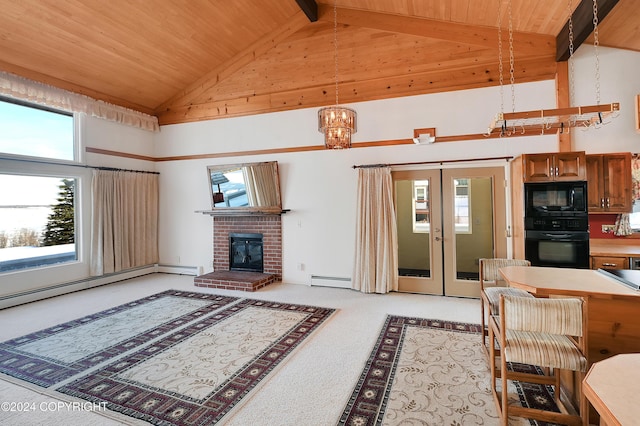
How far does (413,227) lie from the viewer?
498cm

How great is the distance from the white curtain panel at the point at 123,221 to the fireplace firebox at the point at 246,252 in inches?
74.1

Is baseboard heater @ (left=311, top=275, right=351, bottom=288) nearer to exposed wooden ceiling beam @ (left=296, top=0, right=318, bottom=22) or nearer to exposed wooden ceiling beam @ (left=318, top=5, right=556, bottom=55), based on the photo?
exposed wooden ceiling beam @ (left=318, top=5, right=556, bottom=55)

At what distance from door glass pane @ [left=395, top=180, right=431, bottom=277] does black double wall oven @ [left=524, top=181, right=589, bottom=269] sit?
140 cm

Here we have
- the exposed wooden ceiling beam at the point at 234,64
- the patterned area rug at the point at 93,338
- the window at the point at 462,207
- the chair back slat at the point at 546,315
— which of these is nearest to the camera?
the chair back slat at the point at 546,315

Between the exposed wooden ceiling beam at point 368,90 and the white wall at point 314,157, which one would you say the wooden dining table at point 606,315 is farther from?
the exposed wooden ceiling beam at point 368,90

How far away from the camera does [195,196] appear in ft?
21.1

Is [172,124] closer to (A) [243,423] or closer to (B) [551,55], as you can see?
(A) [243,423]

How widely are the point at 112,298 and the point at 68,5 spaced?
4075 millimetres

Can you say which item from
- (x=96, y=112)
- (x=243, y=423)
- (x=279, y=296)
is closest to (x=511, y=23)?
(x=279, y=296)

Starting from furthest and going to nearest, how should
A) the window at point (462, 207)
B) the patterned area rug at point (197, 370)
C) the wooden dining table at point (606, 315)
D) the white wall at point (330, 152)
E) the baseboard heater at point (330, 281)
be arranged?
1. the baseboard heater at point (330, 281)
2. the window at point (462, 207)
3. the white wall at point (330, 152)
4. the patterned area rug at point (197, 370)
5. the wooden dining table at point (606, 315)

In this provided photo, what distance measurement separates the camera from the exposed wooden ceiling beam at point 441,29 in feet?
14.1

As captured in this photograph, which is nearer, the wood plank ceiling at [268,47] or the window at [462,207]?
the wood plank ceiling at [268,47]

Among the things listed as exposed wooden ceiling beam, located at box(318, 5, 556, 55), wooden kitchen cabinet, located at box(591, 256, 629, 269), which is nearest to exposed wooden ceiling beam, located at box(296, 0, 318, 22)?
exposed wooden ceiling beam, located at box(318, 5, 556, 55)

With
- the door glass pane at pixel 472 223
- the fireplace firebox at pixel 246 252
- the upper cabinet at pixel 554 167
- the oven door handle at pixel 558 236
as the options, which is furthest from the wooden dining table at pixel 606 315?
the fireplace firebox at pixel 246 252
